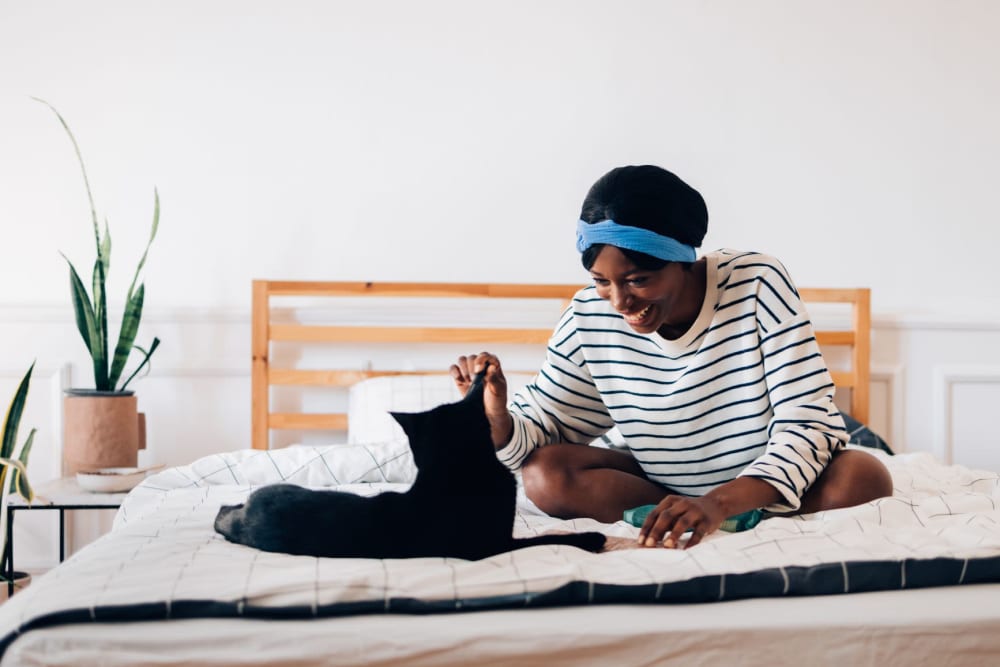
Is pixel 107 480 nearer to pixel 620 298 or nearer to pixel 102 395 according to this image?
pixel 102 395

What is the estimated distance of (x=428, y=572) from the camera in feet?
3.16

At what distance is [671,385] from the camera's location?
1.54 m

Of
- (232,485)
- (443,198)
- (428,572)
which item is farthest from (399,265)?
(428,572)

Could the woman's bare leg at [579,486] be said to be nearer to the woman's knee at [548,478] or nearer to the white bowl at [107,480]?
the woman's knee at [548,478]

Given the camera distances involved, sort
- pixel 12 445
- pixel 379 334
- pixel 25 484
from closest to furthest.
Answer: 1. pixel 25 484
2. pixel 12 445
3. pixel 379 334

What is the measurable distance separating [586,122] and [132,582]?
2.21m

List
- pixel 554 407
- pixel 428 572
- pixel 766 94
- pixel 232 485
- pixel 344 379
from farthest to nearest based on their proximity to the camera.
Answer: pixel 766 94, pixel 344 379, pixel 232 485, pixel 554 407, pixel 428 572

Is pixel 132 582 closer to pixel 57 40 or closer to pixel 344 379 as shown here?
pixel 344 379

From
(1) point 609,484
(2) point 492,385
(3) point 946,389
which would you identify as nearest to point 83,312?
(2) point 492,385

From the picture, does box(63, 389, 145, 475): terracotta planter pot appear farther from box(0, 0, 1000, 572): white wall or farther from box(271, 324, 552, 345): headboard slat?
box(271, 324, 552, 345): headboard slat

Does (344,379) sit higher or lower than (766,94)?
lower

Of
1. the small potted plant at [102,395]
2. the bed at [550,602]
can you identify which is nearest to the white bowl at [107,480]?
the small potted plant at [102,395]

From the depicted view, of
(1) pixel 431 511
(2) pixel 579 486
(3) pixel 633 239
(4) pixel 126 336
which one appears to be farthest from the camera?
(4) pixel 126 336

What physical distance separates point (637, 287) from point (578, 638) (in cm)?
65
